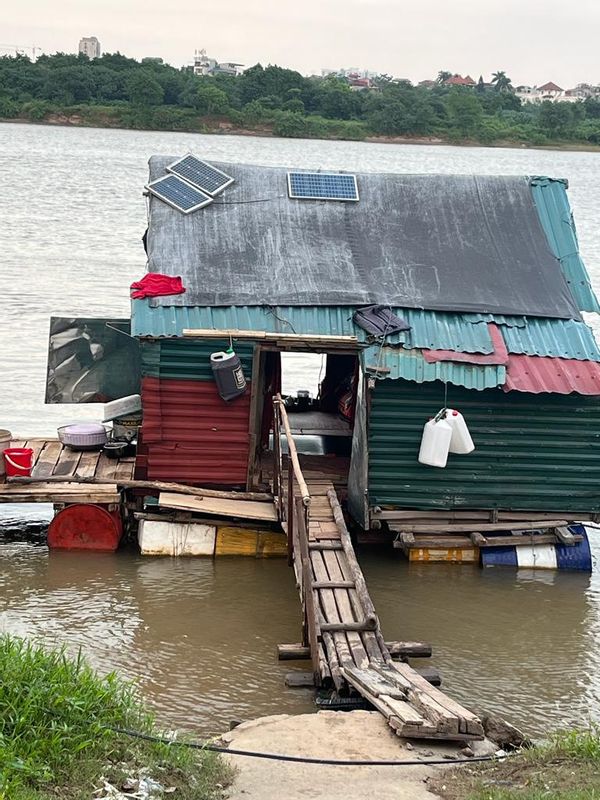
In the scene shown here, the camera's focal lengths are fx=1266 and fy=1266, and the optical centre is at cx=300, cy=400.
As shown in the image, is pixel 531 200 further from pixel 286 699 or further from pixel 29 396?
pixel 29 396

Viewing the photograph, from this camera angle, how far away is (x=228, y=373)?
47.3 ft

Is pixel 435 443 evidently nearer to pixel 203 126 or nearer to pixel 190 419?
pixel 190 419

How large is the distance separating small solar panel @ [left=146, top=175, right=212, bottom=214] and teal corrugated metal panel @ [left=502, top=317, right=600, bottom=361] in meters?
4.24

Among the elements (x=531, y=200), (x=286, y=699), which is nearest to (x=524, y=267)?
(x=531, y=200)

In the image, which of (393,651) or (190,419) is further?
(190,419)

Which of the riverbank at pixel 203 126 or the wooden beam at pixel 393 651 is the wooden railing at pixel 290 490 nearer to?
the wooden beam at pixel 393 651

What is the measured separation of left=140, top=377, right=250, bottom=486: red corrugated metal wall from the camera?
1476cm

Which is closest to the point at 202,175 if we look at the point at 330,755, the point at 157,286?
the point at 157,286

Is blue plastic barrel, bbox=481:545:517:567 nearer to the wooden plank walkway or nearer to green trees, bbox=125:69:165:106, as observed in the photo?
the wooden plank walkway

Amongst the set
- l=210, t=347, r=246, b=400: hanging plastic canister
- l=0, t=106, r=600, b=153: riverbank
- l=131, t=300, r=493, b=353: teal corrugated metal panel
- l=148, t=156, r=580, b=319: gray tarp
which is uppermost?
l=0, t=106, r=600, b=153: riverbank

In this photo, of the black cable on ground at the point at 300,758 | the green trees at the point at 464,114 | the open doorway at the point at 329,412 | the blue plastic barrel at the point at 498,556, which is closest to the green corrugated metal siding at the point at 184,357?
the open doorway at the point at 329,412

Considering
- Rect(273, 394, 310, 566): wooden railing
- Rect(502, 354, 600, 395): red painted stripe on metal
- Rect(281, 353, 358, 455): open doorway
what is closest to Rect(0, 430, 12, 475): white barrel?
Rect(273, 394, 310, 566): wooden railing

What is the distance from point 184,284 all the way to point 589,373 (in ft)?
15.9

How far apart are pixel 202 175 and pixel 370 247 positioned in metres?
2.46
